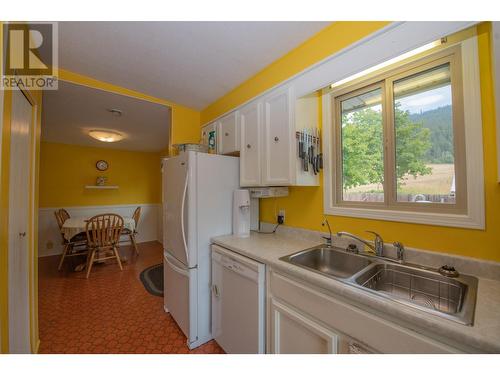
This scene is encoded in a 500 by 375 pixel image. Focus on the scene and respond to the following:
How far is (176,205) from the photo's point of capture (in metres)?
1.80

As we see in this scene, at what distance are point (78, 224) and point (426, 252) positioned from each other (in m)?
4.34

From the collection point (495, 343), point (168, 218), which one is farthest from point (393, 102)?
point (168, 218)

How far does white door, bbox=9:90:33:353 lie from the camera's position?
3.68 ft

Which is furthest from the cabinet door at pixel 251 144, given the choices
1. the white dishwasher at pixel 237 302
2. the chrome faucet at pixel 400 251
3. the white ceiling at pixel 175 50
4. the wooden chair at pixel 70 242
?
the wooden chair at pixel 70 242

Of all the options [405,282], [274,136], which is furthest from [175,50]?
[405,282]

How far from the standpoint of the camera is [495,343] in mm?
568

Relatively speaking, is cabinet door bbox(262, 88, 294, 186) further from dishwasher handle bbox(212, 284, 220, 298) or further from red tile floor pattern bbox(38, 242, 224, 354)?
red tile floor pattern bbox(38, 242, 224, 354)

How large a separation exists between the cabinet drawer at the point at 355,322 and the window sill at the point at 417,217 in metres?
0.67

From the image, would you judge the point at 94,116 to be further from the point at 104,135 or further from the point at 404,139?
the point at 404,139

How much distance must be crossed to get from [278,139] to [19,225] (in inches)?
72.8

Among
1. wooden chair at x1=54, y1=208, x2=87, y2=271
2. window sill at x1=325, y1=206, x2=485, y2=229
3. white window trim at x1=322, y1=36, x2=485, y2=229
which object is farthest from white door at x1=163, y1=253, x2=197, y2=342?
wooden chair at x1=54, y1=208, x2=87, y2=271

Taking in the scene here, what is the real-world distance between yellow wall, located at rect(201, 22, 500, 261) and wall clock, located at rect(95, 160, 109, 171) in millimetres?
3982

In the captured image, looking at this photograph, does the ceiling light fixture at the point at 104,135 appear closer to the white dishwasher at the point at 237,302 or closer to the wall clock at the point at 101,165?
the wall clock at the point at 101,165

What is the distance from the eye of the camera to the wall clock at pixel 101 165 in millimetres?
4508
